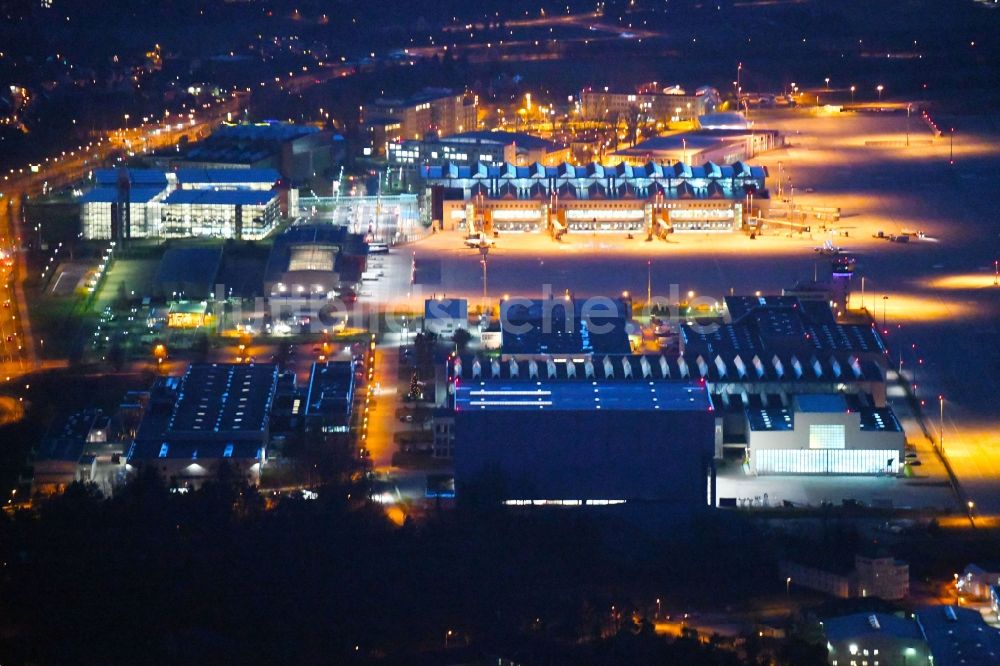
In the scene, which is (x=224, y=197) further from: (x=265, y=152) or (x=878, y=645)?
(x=878, y=645)

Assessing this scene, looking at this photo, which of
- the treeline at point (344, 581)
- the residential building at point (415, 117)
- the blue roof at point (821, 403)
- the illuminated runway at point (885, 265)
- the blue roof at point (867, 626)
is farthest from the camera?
the residential building at point (415, 117)

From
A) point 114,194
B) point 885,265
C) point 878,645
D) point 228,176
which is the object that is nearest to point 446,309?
point 885,265

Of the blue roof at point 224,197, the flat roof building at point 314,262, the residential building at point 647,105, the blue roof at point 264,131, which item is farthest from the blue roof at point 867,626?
the residential building at point 647,105

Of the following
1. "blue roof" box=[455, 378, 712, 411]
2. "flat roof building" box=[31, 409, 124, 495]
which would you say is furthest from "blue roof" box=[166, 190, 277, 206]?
"blue roof" box=[455, 378, 712, 411]

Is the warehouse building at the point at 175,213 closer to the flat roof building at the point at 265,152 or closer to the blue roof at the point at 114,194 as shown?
the blue roof at the point at 114,194

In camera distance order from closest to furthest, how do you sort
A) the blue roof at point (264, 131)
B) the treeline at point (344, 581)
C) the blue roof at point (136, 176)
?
the treeline at point (344, 581), the blue roof at point (136, 176), the blue roof at point (264, 131)

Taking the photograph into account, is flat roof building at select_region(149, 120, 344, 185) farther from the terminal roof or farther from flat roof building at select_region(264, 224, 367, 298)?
the terminal roof
